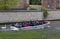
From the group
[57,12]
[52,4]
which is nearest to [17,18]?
[57,12]

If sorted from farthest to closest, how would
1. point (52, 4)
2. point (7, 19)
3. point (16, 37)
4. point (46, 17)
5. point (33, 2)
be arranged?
point (33, 2)
point (52, 4)
point (46, 17)
point (7, 19)
point (16, 37)

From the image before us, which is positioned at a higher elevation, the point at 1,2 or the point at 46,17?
the point at 1,2

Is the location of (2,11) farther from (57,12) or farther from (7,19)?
(57,12)

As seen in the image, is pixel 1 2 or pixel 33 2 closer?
pixel 1 2

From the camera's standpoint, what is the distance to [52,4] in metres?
22.8

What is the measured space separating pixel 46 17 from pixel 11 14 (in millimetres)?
3127

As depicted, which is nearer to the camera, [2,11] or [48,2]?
[2,11]

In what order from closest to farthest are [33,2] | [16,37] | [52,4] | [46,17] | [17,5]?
1. [16,37]
2. [46,17]
3. [17,5]
4. [52,4]
5. [33,2]

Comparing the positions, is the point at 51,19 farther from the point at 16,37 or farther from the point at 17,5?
the point at 16,37

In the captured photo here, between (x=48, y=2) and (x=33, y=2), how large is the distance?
308cm

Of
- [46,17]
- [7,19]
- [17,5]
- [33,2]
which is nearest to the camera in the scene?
[7,19]

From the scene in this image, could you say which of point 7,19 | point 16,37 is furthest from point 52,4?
point 16,37

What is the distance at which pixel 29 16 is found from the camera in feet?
59.1

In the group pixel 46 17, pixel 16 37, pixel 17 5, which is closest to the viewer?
pixel 16 37
